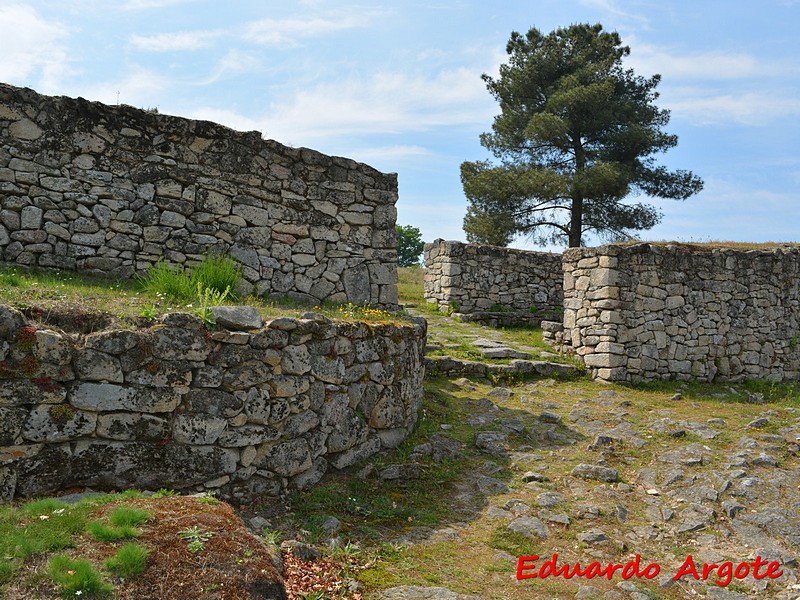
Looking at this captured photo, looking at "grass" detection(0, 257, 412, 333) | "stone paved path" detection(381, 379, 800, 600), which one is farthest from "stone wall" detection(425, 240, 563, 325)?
"grass" detection(0, 257, 412, 333)

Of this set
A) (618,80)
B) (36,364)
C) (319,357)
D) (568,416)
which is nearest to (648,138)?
(618,80)

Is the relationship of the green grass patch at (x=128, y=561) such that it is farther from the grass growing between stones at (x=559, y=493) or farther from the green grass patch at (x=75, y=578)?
the grass growing between stones at (x=559, y=493)

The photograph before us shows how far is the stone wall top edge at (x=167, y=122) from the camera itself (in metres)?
7.39

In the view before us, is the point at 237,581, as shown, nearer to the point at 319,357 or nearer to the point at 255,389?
the point at 255,389

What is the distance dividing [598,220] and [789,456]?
16.2 m

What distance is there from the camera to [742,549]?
596 cm

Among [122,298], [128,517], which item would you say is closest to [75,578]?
[128,517]

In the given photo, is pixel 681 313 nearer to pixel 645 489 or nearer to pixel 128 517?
pixel 645 489

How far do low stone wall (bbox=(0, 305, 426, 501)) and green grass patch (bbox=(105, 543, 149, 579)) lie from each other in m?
1.52

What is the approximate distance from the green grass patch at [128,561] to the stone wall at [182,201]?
15.3 ft

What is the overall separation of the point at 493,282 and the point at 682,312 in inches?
199

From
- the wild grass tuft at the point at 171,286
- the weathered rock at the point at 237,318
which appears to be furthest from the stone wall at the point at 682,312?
the wild grass tuft at the point at 171,286

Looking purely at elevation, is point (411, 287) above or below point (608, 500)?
above

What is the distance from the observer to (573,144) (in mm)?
23609
